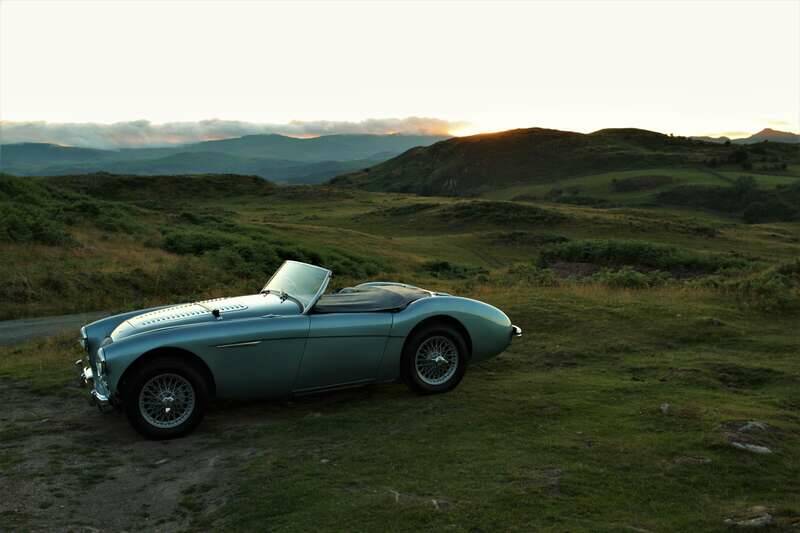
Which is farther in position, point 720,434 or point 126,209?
point 126,209

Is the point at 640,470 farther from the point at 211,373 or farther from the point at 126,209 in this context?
the point at 126,209

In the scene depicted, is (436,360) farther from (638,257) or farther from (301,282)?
(638,257)

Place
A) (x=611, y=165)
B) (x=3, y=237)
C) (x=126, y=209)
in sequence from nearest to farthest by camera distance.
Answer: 1. (x=3, y=237)
2. (x=126, y=209)
3. (x=611, y=165)

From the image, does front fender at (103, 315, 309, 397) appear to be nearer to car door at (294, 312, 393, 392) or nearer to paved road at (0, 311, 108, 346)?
car door at (294, 312, 393, 392)

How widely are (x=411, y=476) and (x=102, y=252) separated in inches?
1000

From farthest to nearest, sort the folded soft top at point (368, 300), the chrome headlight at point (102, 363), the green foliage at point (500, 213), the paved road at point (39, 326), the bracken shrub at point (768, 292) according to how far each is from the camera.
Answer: the green foliage at point (500, 213), the paved road at point (39, 326), the bracken shrub at point (768, 292), the folded soft top at point (368, 300), the chrome headlight at point (102, 363)

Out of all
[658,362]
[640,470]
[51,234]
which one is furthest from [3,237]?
[640,470]

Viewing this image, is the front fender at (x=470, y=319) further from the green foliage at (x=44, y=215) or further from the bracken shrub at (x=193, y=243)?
the bracken shrub at (x=193, y=243)

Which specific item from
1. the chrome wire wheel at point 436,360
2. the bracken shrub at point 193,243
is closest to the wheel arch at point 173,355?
the chrome wire wheel at point 436,360

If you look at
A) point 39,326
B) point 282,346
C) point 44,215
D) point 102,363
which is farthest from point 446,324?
point 44,215

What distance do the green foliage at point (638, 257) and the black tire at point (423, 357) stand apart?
3333 cm

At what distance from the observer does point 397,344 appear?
25.7 feet

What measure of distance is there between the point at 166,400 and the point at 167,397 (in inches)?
1.3

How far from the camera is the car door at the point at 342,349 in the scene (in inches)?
293
